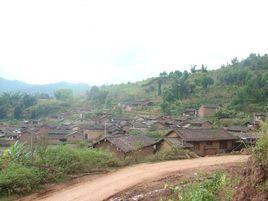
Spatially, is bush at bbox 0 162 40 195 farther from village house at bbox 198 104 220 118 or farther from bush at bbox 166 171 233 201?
village house at bbox 198 104 220 118

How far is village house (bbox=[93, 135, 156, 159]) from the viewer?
2672 cm

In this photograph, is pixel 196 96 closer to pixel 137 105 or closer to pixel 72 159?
pixel 137 105

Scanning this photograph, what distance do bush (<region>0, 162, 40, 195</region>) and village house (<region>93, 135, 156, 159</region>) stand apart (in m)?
10.3

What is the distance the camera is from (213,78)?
312 ft

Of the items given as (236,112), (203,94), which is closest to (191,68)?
(203,94)

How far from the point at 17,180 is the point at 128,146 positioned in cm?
1260

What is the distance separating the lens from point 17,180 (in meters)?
15.7

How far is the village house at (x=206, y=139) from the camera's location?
32.7 m

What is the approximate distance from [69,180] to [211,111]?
5709 cm

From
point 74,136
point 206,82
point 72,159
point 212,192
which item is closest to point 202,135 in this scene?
point 72,159

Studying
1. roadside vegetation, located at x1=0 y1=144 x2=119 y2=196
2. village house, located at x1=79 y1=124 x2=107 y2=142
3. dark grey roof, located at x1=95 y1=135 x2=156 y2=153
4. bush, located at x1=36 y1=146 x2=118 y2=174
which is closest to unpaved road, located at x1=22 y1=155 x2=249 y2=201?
roadside vegetation, located at x1=0 y1=144 x2=119 y2=196

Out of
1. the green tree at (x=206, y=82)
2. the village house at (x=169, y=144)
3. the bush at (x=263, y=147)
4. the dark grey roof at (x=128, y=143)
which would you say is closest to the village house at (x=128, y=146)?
the dark grey roof at (x=128, y=143)

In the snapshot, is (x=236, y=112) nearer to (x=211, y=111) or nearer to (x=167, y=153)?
(x=211, y=111)

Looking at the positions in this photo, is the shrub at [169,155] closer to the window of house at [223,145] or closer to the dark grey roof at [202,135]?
the dark grey roof at [202,135]
